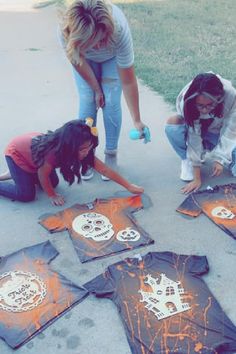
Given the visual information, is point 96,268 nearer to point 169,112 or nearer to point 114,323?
point 114,323

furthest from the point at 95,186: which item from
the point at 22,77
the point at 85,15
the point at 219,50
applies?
the point at 219,50

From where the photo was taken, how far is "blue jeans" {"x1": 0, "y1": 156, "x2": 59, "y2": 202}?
2.48 metres

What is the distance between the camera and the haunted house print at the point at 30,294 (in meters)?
1.70

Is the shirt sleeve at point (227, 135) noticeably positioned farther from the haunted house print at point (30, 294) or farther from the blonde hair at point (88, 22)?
the haunted house print at point (30, 294)

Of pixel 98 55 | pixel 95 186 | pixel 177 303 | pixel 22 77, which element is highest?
pixel 98 55

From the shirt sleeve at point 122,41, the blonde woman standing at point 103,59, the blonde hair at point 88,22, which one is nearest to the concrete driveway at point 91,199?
the blonde woman standing at point 103,59

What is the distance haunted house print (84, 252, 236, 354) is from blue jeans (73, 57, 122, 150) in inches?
37.4

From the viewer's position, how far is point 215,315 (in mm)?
1713

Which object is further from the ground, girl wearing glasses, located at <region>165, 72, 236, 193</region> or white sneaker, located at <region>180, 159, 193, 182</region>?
girl wearing glasses, located at <region>165, 72, 236, 193</region>

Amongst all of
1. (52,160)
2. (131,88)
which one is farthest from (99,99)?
(52,160)

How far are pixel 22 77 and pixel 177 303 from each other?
11.5ft

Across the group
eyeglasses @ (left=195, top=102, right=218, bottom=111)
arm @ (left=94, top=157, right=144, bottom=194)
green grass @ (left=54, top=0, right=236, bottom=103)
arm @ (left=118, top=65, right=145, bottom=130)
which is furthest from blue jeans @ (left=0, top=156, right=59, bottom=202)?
green grass @ (left=54, top=0, right=236, bottom=103)

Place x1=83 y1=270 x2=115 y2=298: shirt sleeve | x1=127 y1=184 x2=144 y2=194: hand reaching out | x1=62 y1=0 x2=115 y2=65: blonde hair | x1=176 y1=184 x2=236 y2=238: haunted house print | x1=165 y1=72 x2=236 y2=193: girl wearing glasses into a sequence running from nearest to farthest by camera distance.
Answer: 1. x1=83 y1=270 x2=115 y2=298: shirt sleeve
2. x1=62 y1=0 x2=115 y2=65: blonde hair
3. x1=176 y1=184 x2=236 y2=238: haunted house print
4. x1=165 y1=72 x2=236 y2=193: girl wearing glasses
5. x1=127 y1=184 x2=144 y2=194: hand reaching out

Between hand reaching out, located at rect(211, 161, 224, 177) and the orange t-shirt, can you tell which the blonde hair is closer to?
the orange t-shirt
